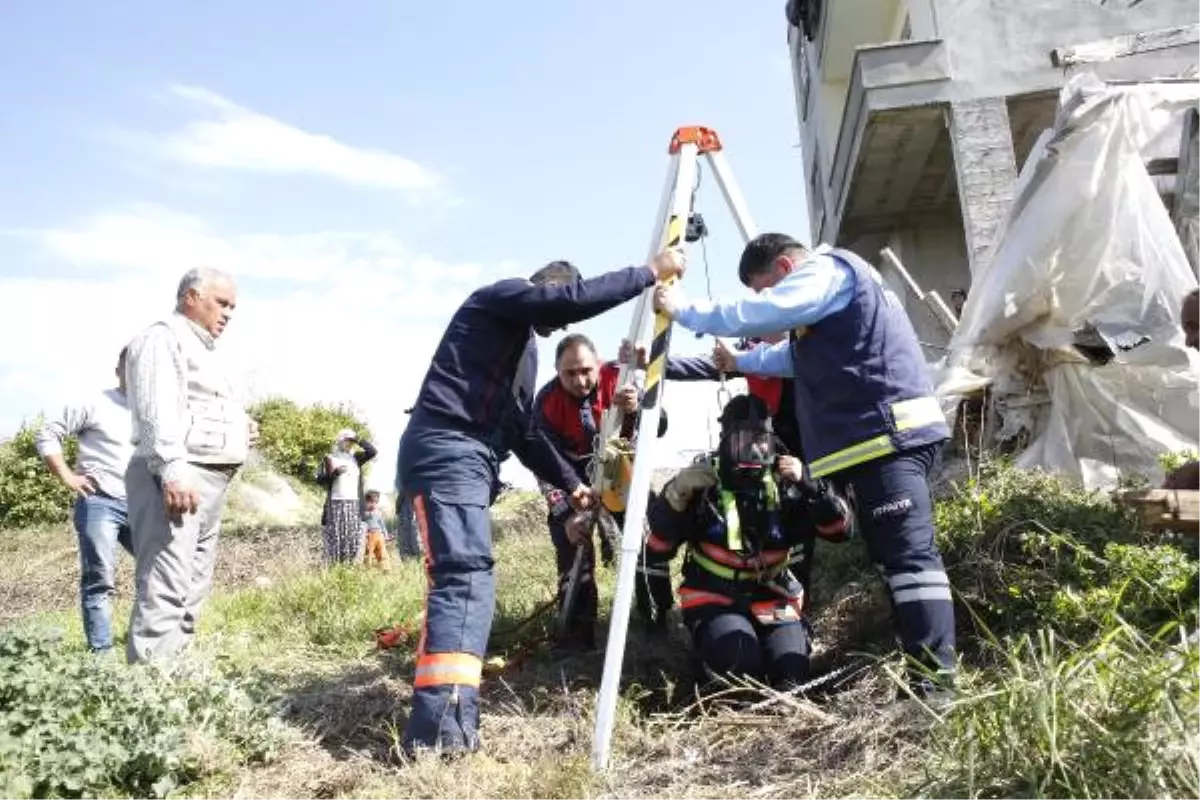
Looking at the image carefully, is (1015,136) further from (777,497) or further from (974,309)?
(777,497)

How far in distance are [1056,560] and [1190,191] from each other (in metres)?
3.10

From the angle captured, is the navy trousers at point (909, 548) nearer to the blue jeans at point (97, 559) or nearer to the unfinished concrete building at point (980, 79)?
the blue jeans at point (97, 559)

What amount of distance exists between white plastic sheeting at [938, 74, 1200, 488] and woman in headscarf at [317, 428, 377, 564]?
710 cm

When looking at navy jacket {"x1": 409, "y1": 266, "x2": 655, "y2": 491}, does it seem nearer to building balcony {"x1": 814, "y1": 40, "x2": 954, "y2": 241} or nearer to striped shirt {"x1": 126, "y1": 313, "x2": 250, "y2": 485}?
striped shirt {"x1": 126, "y1": 313, "x2": 250, "y2": 485}

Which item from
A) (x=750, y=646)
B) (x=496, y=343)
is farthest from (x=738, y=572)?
(x=496, y=343)

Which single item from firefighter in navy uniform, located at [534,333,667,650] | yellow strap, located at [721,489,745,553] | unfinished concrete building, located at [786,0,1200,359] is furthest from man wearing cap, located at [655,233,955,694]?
unfinished concrete building, located at [786,0,1200,359]

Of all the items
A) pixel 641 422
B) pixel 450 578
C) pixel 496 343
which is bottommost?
pixel 450 578

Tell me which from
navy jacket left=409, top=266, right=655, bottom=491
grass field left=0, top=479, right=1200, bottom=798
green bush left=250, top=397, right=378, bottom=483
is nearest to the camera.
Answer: grass field left=0, top=479, right=1200, bottom=798

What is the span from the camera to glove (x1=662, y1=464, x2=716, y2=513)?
393 centimetres

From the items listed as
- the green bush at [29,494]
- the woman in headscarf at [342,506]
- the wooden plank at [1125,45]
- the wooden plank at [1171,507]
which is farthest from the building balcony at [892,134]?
the green bush at [29,494]

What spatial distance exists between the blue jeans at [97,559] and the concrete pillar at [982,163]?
8392 millimetres

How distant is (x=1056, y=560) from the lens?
12.0 ft

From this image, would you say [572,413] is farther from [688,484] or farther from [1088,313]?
[1088,313]

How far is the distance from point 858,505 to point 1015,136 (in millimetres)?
9921
